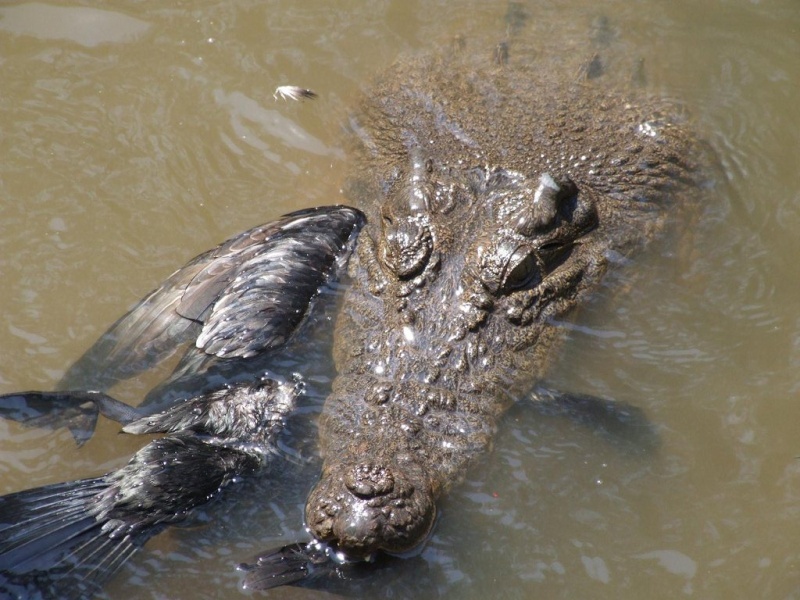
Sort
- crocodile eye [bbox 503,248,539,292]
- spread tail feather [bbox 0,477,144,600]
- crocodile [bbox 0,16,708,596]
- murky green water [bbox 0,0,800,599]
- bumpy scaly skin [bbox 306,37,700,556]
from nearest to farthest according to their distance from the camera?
spread tail feather [bbox 0,477,144,600] < crocodile [bbox 0,16,708,596] < bumpy scaly skin [bbox 306,37,700,556] < murky green water [bbox 0,0,800,599] < crocodile eye [bbox 503,248,539,292]

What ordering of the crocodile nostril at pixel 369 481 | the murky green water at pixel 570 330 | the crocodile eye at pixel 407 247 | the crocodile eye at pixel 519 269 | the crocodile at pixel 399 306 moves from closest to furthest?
1. the crocodile nostril at pixel 369 481
2. the crocodile at pixel 399 306
3. the murky green water at pixel 570 330
4. the crocodile eye at pixel 519 269
5. the crocodile eye at pixel 407 247

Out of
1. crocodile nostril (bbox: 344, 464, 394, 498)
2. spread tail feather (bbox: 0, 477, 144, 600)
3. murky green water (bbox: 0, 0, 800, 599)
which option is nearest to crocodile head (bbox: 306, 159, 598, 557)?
crocodile nostril (bbox: 344, 464, 394, 498)

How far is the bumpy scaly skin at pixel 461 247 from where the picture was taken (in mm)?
4043

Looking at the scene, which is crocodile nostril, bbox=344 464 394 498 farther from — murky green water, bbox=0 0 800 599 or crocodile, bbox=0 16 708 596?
murky green water, bbox=0 0 800 599

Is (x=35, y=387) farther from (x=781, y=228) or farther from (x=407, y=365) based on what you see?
(x=781, y=228)

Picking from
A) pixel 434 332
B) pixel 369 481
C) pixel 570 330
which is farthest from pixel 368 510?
pixel 570 330

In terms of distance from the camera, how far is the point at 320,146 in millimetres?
6430

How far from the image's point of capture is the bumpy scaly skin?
404cm

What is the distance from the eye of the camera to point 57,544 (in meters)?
3.62

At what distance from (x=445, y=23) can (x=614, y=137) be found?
2088 mm

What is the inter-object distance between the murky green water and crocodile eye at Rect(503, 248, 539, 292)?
1.78ft

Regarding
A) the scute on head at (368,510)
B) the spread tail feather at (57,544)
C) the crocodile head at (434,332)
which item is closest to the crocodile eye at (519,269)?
the crocodile head at (434,332)

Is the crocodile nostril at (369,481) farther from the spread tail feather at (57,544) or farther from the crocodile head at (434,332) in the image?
the spread tail feather at (57,544)

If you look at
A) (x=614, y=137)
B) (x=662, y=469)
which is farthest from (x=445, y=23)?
(x=662, y=469)
